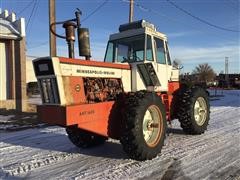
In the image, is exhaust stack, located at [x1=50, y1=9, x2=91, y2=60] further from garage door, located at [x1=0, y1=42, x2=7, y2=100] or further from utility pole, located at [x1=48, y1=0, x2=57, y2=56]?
garage door, located at [x1=0, y1=42, x2=7, y2=100]

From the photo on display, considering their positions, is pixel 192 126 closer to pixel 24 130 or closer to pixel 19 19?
pixel 24 130

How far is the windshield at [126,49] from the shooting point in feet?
28.8

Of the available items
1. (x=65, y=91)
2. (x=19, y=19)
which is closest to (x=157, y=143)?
(x=65, y=91)

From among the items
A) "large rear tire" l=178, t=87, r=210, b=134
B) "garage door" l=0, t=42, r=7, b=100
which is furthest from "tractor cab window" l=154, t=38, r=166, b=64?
"garage door" l=0, t=42, r=7, b=100

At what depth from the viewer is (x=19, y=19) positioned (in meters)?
20.3

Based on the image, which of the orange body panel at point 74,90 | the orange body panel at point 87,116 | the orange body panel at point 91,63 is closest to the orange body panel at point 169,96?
the orange body panel at point 91,63

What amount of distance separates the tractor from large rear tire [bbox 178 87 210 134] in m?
0.02

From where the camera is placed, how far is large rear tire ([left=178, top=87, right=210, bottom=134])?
368 inches

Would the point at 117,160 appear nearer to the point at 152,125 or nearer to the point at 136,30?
the point at 152,125

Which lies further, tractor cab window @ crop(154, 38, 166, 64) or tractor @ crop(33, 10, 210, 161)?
tractor cab window @ crop(154, 38, 166, 64)

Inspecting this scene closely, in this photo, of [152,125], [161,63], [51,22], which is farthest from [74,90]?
[51,22]

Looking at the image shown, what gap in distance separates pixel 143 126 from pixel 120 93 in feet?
2.64

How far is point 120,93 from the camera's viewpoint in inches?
303

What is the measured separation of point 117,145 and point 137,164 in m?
1.83
